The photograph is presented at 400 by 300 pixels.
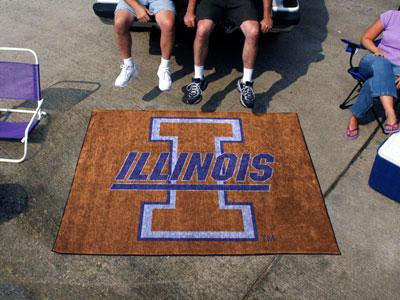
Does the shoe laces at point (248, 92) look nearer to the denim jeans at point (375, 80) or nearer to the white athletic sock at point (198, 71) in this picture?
the white athletic sock at point (198, 71)

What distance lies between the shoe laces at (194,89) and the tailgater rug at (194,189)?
0.22m

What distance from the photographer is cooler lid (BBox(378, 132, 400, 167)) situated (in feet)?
10.2

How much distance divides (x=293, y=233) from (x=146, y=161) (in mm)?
1404

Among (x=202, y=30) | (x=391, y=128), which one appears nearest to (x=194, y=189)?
(x=202, y=30)

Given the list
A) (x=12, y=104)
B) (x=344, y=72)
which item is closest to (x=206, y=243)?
(x=12, y=104)

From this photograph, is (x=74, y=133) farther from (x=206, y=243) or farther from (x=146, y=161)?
(x=206, y=243)

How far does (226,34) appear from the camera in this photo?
13.6ft

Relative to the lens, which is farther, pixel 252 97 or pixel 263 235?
pixel 252 97

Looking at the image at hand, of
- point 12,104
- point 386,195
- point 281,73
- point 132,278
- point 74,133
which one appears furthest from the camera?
point 281,73

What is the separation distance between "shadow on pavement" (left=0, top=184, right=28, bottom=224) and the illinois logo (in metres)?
0.72

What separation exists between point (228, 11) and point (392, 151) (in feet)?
6.77

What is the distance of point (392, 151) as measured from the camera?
316cm

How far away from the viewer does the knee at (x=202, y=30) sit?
3826 millimetres

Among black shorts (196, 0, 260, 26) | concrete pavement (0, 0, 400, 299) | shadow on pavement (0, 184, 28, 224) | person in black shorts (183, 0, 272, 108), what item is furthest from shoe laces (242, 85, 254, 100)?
shadow on pavement (0, 184, 28, 224)
